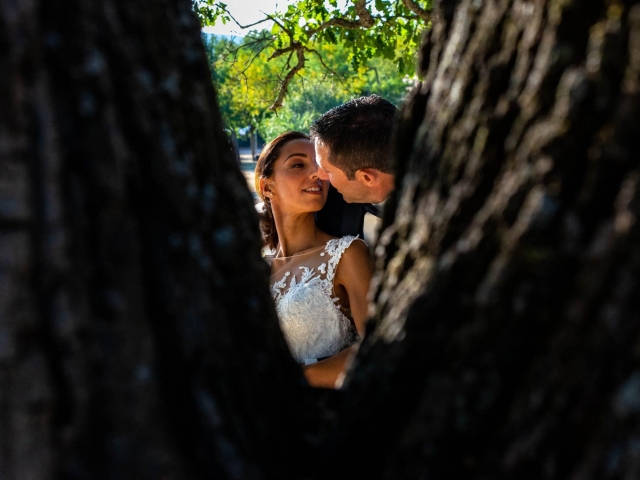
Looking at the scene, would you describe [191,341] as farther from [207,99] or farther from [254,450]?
[207,99]

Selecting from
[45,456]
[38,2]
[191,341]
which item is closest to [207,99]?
[38,2]

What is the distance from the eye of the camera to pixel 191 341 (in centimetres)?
118

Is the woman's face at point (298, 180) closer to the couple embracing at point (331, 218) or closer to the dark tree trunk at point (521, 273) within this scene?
the couple embracing at point (331, 218)

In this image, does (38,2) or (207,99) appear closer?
(38,2)

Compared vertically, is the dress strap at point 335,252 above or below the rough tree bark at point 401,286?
below

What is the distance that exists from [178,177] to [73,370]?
34cm

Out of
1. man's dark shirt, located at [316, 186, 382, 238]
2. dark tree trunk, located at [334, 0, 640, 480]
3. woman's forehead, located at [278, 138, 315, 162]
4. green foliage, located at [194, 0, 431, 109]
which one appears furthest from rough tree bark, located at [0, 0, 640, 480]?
green foliage, located at [194, 0, 431, 109]

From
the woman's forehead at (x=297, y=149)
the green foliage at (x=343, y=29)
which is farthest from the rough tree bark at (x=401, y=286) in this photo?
the green foliage at (x=343, y=29)

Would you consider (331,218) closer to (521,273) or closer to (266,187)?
(266,187)

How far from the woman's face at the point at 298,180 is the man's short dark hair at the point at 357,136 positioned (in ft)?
0.83

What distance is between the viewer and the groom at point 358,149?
4.23 m

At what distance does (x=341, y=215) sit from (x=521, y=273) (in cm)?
360

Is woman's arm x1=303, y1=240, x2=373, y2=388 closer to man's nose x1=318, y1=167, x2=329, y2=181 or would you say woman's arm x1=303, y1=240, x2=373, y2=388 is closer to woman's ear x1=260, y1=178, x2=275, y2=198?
man's nose x1=318, y1=167, x2=329, y2=181

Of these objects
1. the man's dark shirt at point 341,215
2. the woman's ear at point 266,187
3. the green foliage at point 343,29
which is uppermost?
the green foliage at point 343,29
